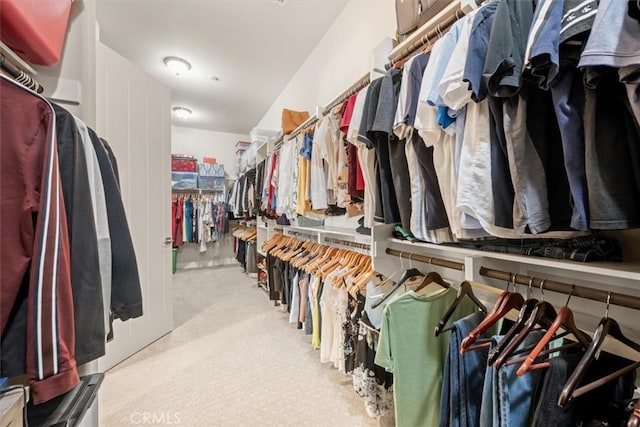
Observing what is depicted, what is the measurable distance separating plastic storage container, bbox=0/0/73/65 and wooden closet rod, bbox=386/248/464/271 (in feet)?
5.26

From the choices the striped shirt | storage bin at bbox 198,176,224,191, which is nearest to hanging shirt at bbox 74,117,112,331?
the striped shirt

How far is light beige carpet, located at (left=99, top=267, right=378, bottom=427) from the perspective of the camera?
1.52 meters

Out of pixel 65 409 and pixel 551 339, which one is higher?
pixel 551 339

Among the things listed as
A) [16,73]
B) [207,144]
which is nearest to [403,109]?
[16,73]

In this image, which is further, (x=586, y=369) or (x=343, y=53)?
(x=343, y=53)

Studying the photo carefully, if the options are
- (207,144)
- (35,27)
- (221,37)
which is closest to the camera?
(35,27)

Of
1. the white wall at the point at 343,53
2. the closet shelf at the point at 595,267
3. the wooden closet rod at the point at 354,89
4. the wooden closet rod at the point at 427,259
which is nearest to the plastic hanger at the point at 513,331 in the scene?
the closet shelf at the point at 595,267

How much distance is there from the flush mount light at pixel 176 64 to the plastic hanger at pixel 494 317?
4.11m

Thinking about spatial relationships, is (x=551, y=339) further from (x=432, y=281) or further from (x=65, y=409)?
(x=65, y=409)

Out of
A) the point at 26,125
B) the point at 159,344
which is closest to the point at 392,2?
the point at 26,125

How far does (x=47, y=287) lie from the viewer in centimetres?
67

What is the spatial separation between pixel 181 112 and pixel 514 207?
569cm

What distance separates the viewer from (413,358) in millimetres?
1066

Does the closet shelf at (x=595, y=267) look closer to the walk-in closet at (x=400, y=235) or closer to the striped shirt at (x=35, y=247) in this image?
the walk-in closet at (x=400, y=235)
